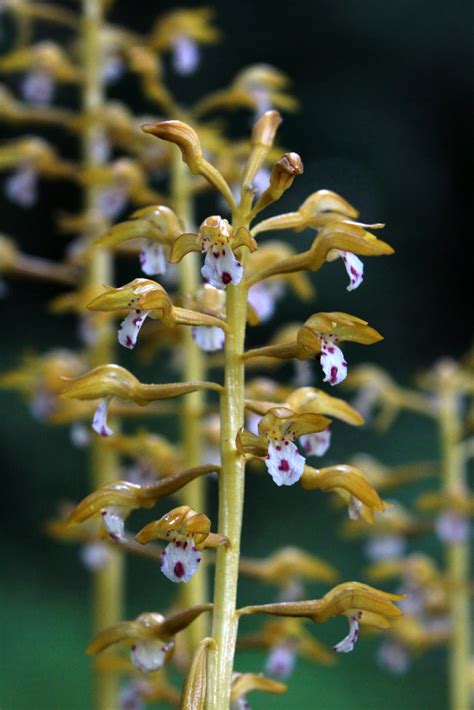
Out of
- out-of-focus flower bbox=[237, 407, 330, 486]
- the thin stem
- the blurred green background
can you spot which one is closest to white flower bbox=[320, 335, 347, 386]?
out-of-focus flower bbox=[237, 407, 330, 486]

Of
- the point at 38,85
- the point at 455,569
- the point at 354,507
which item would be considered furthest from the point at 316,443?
the point at 38,85

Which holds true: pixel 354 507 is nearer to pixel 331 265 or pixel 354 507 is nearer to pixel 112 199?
pixel 112 199

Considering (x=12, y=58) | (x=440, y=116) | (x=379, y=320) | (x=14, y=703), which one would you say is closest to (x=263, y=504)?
(x=379, y=320)

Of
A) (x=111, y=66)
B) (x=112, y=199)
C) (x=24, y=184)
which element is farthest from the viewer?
(x=111, y=66)

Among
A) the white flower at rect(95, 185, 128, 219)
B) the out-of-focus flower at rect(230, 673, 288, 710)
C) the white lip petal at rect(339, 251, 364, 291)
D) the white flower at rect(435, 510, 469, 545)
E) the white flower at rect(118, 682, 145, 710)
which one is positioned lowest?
the out-of-focus flower at rect(230, 673, 288, 710)

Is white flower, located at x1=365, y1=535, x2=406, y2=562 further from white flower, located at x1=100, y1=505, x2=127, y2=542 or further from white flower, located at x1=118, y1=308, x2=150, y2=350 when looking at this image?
white flower, located at x1=118, y1=308, x2=150, y2=350
